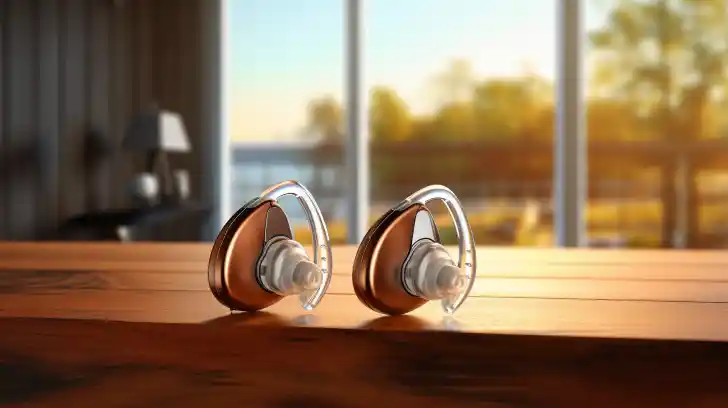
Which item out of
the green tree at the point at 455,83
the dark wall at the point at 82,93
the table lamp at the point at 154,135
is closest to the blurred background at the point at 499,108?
the green tree at the point at 455,83

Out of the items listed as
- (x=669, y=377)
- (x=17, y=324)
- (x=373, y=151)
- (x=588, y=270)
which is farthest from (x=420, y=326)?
(x=373, y=151)

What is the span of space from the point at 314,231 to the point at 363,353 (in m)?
0.15

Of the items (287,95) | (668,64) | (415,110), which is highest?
(668,64)

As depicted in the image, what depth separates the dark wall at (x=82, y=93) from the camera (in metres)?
3.07

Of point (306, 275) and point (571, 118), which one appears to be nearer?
point (306, 275)

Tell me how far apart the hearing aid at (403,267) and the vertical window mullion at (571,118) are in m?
3.58

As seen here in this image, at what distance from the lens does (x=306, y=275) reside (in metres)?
0.62

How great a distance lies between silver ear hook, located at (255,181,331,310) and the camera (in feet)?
2.11

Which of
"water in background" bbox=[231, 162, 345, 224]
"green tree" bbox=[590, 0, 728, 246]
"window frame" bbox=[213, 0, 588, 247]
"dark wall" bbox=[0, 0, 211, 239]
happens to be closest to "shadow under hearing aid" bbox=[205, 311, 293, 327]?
"dark wall" bbox=[0, 0, 211, 239]

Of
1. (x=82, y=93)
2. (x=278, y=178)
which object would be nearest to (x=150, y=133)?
(x=82, y=93)

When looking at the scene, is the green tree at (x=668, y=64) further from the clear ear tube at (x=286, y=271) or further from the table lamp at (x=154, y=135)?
the clear ear tube at (x=286, y=271)

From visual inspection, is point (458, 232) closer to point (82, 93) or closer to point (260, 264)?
point (260, 264)

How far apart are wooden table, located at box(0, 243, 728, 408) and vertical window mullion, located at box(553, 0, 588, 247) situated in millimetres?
3419

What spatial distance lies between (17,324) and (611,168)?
3.86 m
